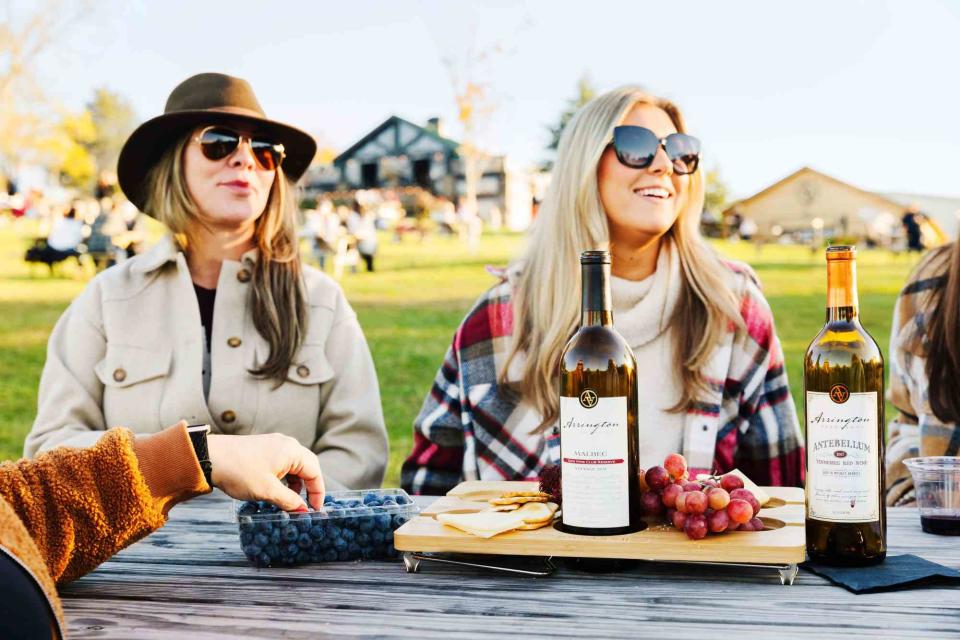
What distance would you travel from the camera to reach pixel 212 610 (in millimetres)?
1519

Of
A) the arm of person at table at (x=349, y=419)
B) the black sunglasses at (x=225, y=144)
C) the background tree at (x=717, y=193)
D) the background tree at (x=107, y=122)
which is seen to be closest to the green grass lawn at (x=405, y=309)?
the arm of person at table at (x=349, y=419)

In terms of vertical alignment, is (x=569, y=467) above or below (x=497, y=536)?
above

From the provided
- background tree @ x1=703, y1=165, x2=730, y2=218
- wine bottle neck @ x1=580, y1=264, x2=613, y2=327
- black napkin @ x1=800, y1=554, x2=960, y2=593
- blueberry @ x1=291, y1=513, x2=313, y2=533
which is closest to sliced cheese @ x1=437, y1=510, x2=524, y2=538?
blueberry @ x1=291, y1=513, x2=313, y2=533

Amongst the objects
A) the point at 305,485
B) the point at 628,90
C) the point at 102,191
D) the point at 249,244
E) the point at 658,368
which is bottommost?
the point at 305,485

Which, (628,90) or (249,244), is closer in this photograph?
(628,90)

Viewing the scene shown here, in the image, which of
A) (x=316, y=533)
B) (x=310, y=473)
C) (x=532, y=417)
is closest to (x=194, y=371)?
(x=532, y=417)

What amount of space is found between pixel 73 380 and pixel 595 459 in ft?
6.83

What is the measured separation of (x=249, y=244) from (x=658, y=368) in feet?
4.84

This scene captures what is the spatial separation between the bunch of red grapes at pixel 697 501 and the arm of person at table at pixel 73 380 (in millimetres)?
1884

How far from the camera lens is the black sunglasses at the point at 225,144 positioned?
10.5 feet

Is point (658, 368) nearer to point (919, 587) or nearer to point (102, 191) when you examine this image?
point (919, 587)

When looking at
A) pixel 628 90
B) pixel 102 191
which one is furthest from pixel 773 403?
pixel 102 191

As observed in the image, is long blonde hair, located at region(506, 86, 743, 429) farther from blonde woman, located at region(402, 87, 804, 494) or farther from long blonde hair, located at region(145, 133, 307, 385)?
long blonde hair, located at region(145, 133, 307, 385)

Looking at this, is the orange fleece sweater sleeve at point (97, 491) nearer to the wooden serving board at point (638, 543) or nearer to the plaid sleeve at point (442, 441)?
the wooden serving board at point (638, 543)
